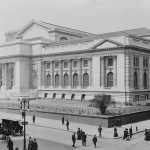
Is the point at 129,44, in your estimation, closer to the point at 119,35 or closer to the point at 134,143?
the point at 119,35

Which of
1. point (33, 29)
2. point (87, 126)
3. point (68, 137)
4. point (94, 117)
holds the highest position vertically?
point (33, 29)

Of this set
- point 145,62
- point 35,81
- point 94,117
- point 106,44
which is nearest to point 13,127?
point 94,117

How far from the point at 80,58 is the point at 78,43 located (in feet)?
11.8

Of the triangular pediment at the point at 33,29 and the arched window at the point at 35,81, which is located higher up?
the triangular pediment at the point at 33,29

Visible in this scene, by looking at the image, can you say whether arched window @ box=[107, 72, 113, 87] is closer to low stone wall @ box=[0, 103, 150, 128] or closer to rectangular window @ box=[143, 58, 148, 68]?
rectangular window @ box=[143, 58, 148, 68]

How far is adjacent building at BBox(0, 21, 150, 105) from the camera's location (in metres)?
60.7

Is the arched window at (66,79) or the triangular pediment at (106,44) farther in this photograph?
the arched window at (66,79)

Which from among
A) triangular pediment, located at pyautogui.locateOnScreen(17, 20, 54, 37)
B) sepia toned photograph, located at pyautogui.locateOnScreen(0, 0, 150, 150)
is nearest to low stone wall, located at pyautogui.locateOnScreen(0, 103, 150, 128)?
sepia toned photograph, located at pyautogui.locateOnScreen(0, 0, 150, 150)

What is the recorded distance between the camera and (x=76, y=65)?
228ft

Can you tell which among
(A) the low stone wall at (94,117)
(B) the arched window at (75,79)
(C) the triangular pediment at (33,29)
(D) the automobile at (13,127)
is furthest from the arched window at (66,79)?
(D) the automobile at (13,127)

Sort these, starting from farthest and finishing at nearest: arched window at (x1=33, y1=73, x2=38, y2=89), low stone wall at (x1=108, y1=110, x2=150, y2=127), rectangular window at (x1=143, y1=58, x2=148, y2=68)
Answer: arched window at (x1=33, y1=73, x2=38, y2=89)
rectangular window at (x1=143, y1=58, x2=148, y2=68)
low stone wall at (x1=108, y1=110, x2=150, y2=127)

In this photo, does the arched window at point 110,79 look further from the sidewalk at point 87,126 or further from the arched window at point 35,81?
the arched window at point 35,81

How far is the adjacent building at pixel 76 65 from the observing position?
6069 centimetres

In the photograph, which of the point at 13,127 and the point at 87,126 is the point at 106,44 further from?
the point at 13,127
